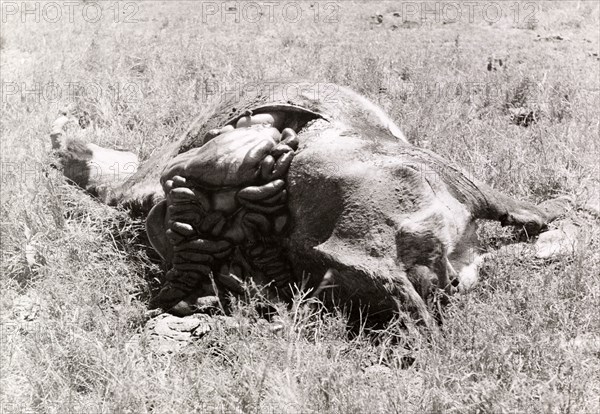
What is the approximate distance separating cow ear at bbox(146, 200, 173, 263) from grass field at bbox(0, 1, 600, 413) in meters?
0.27

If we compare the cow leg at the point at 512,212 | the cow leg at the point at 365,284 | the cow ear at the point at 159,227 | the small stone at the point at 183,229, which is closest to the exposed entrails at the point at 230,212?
the small stone at the point at 183,229

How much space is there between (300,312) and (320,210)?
486mm

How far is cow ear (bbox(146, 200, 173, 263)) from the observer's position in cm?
363

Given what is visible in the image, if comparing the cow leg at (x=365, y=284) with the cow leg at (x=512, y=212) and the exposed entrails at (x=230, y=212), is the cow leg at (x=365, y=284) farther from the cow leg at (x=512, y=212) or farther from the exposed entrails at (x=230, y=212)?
the cow leg at (x=512, y=212)

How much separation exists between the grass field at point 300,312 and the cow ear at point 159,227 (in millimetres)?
273

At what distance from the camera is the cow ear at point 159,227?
143 inches

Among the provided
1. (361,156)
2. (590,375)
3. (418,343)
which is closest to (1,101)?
(361,156)

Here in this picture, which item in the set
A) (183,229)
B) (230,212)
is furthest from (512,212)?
(183,229)

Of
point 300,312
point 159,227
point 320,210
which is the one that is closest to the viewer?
point 300,312

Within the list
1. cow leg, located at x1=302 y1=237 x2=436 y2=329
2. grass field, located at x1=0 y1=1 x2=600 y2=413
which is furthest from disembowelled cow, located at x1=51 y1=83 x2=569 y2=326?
grass field, located at x1=0 y1=1 x2=600 y2=413

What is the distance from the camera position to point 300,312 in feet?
9.85

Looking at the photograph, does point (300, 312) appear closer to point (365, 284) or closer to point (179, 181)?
point (365, 284)

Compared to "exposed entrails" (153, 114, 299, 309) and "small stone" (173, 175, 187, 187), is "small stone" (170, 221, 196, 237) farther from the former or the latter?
"small stone" (173, 175, 187, 187)

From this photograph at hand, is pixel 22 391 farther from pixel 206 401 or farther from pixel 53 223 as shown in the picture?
pixel 53 223
